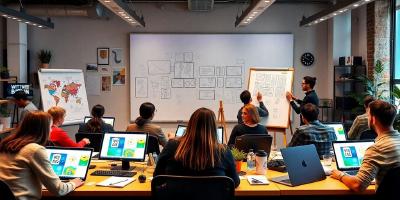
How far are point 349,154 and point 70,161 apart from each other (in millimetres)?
2290

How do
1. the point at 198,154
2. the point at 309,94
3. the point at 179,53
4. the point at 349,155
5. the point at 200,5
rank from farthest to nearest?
1. the point at 179,53
2. the point at 200,5
3. the point at 309,94
4. the point at 349,155
5. the point at 198,154

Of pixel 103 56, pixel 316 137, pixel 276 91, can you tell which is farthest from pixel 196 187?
pixel 103 56

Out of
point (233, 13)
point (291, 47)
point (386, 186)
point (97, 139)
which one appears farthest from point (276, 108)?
point (386, 186)

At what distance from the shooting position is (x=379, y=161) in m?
2.81

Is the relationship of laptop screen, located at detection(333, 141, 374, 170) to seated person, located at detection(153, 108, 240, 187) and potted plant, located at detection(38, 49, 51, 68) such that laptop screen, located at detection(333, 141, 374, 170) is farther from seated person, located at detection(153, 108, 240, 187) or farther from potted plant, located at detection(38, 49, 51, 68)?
potted plant, located at detection(38, 49, 51, 68)

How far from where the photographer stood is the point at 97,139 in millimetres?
4672

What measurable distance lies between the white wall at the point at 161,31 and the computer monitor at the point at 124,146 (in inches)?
186

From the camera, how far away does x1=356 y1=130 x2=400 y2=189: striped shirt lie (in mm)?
2811

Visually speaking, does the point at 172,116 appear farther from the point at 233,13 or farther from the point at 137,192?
the point at 137,192

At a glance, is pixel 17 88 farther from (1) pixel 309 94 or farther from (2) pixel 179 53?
(1) pixel 309 94

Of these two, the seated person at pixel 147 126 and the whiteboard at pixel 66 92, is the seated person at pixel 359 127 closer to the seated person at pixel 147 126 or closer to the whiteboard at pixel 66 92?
the seated person at pixel 147 126

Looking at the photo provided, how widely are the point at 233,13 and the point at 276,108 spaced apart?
8.38 feet

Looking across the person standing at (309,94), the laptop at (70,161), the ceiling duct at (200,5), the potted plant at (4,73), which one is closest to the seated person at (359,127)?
the person standing at (309,94)

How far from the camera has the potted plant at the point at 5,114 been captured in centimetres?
708
